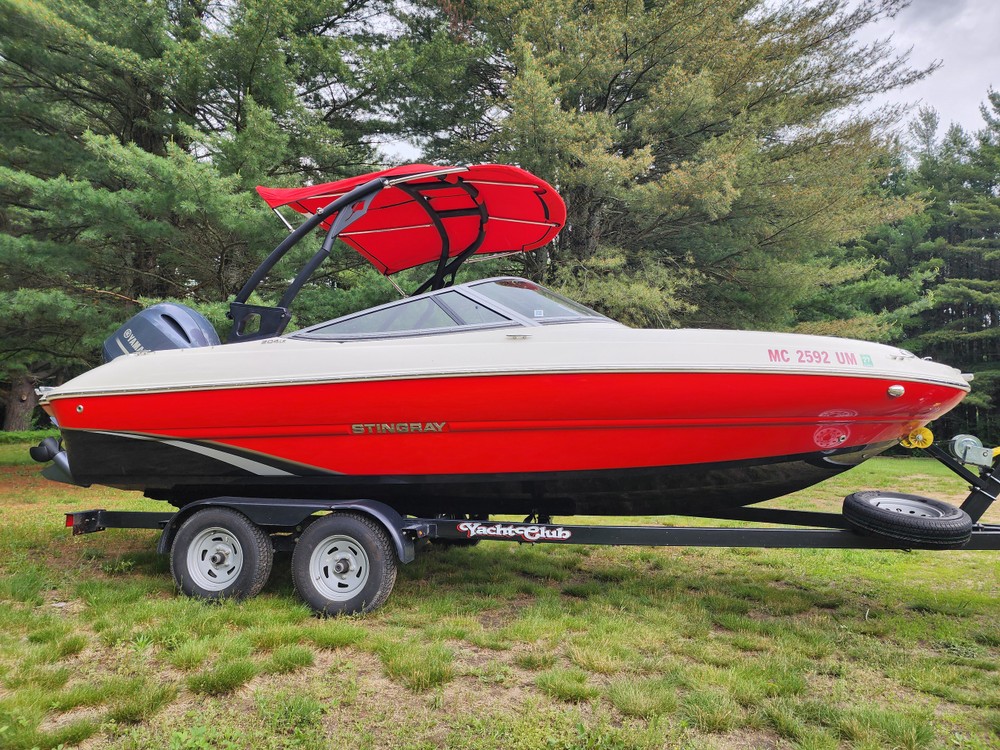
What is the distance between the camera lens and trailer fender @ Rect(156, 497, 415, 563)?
336 cm

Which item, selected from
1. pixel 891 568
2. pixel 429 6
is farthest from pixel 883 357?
pixel 429 6

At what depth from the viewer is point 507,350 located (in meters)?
3.21

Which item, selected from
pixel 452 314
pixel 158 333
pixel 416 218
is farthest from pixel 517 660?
pixel 416 218

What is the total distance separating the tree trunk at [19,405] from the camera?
61.6 ft

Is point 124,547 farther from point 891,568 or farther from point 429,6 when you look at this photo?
point 429,6

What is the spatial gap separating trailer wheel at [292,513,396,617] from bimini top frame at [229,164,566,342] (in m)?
1.30

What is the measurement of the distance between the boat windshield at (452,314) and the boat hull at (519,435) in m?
0.39

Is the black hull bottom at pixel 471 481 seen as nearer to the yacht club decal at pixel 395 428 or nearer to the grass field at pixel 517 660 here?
the yacht club decal at pixel 395 428

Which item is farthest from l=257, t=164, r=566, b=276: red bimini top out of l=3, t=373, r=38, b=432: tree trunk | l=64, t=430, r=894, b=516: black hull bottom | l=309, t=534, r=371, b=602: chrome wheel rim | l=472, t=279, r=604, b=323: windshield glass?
l=3, t=373, r=38, b=432: tree trunk

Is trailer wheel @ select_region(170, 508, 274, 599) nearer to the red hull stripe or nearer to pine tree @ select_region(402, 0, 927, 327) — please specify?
the red hull stripe

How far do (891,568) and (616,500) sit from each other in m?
2.56

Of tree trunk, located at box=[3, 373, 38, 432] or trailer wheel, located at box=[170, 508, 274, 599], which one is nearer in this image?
trailer wheel, located at box=[170, 508, 274, 599]

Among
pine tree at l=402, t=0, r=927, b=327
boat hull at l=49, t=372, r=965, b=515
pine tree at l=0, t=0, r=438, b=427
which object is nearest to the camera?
boat hull at l=49, t=372, r=965, b=515

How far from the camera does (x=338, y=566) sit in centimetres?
346
